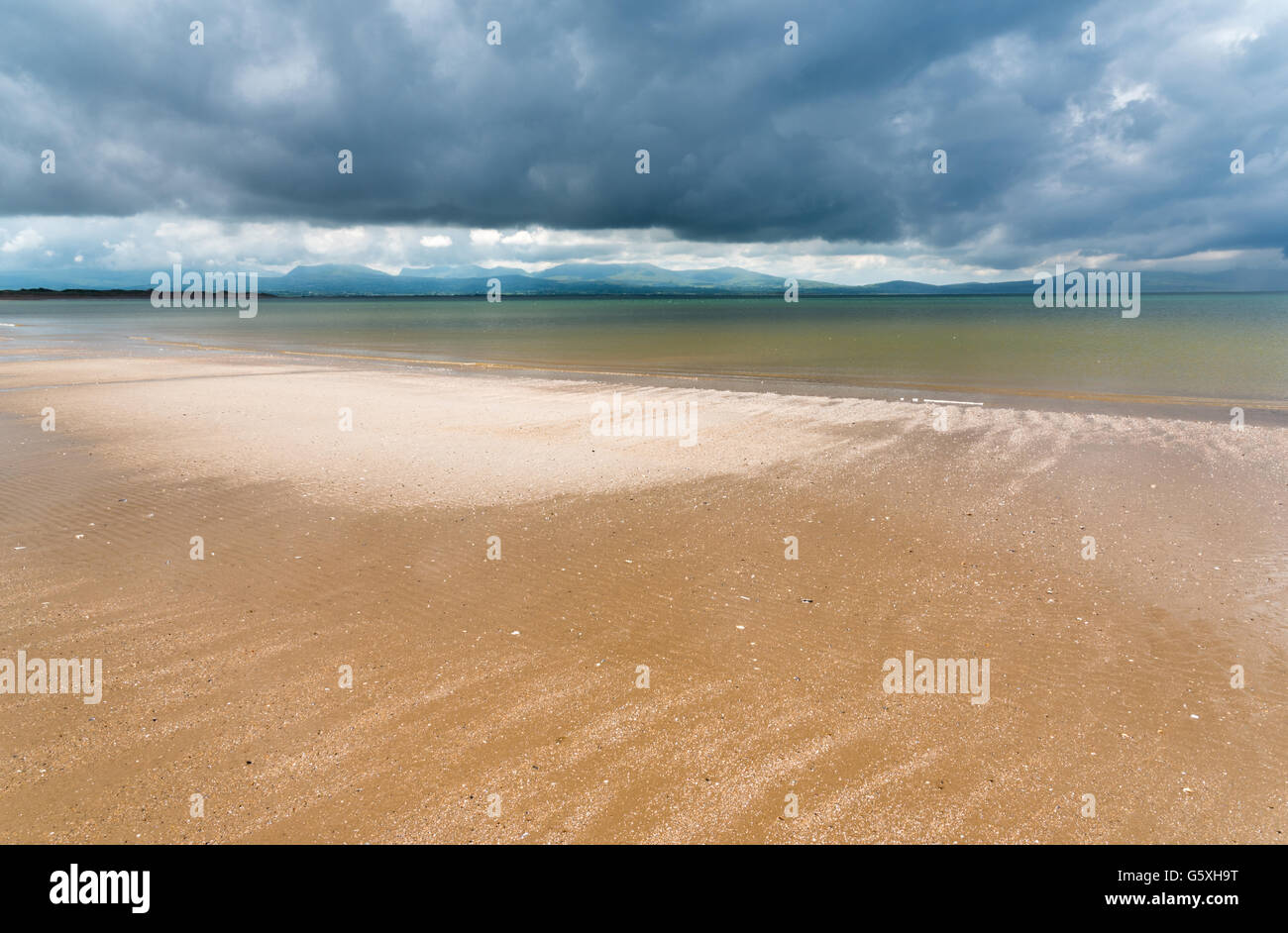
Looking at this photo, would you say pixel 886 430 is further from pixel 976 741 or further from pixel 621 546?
pixel 976 741

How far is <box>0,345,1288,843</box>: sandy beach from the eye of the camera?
13.6 ft

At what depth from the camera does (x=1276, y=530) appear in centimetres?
863

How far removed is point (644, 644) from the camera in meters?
6.06
